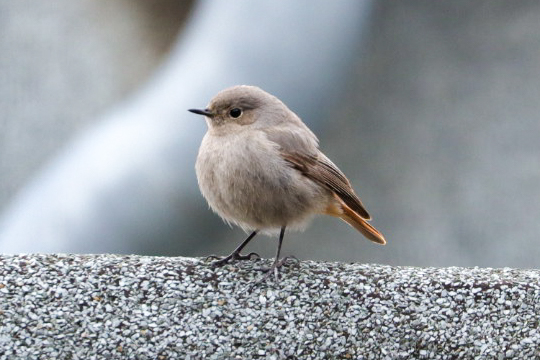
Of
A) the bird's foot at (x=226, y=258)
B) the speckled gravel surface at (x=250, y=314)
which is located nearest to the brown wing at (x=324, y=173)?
the bird's foot at (x=226, y=258)

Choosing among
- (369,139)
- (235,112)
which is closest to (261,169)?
(235,112)

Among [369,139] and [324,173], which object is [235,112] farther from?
[369,139]

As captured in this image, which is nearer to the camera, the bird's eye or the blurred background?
the bird's eye

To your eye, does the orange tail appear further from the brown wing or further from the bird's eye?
the bird's eye

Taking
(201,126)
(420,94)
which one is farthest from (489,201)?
(201,126)

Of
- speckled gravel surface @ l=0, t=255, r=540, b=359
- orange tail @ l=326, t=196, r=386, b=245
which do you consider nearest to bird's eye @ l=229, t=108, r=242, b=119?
orange tail @ l=326, t=196, r=386, b=245

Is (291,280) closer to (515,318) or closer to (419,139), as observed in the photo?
(515,318)
